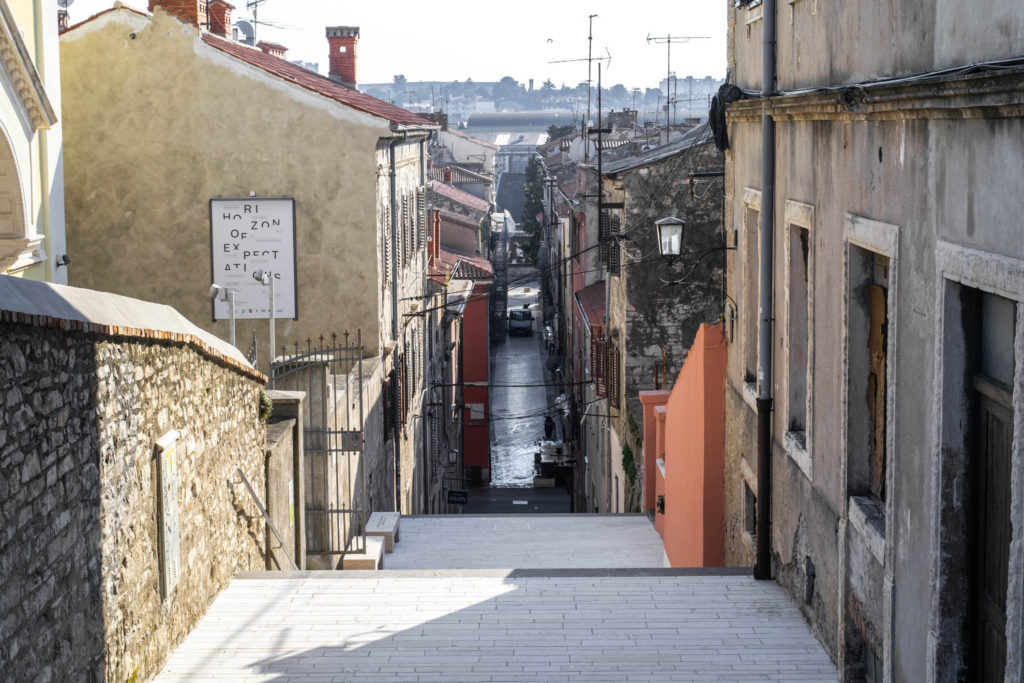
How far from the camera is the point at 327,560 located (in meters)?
13.7

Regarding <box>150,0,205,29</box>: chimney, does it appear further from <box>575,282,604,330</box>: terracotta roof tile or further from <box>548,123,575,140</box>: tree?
<box>548,123,575,140</box>: tree

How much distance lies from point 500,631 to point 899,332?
11.9ft

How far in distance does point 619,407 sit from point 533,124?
14734 cm

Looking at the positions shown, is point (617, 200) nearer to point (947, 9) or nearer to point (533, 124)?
point (947, 9)

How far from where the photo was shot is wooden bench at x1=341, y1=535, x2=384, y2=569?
1280 centimetres

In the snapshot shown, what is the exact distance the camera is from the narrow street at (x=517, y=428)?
34.9m

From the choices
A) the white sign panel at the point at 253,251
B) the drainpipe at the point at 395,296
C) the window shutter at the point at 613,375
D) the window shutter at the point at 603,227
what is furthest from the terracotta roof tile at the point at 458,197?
the white sign panel at the point at 253,251

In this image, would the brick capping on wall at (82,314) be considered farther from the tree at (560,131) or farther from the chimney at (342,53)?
the tree at (560,131)

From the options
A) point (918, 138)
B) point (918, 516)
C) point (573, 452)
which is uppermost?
point (918, 138)

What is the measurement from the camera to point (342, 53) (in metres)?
31.2

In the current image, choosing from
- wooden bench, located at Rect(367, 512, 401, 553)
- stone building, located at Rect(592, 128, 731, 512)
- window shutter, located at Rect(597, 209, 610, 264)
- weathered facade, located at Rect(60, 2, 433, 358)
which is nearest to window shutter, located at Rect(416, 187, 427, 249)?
window shutter, located at Rect(597, 209, 610, 264)

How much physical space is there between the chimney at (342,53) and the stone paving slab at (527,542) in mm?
16973

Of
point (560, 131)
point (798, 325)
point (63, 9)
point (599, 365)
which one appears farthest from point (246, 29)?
point (560, 131)

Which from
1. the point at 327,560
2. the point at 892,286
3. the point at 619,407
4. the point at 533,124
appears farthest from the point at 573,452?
the point at 533,124
